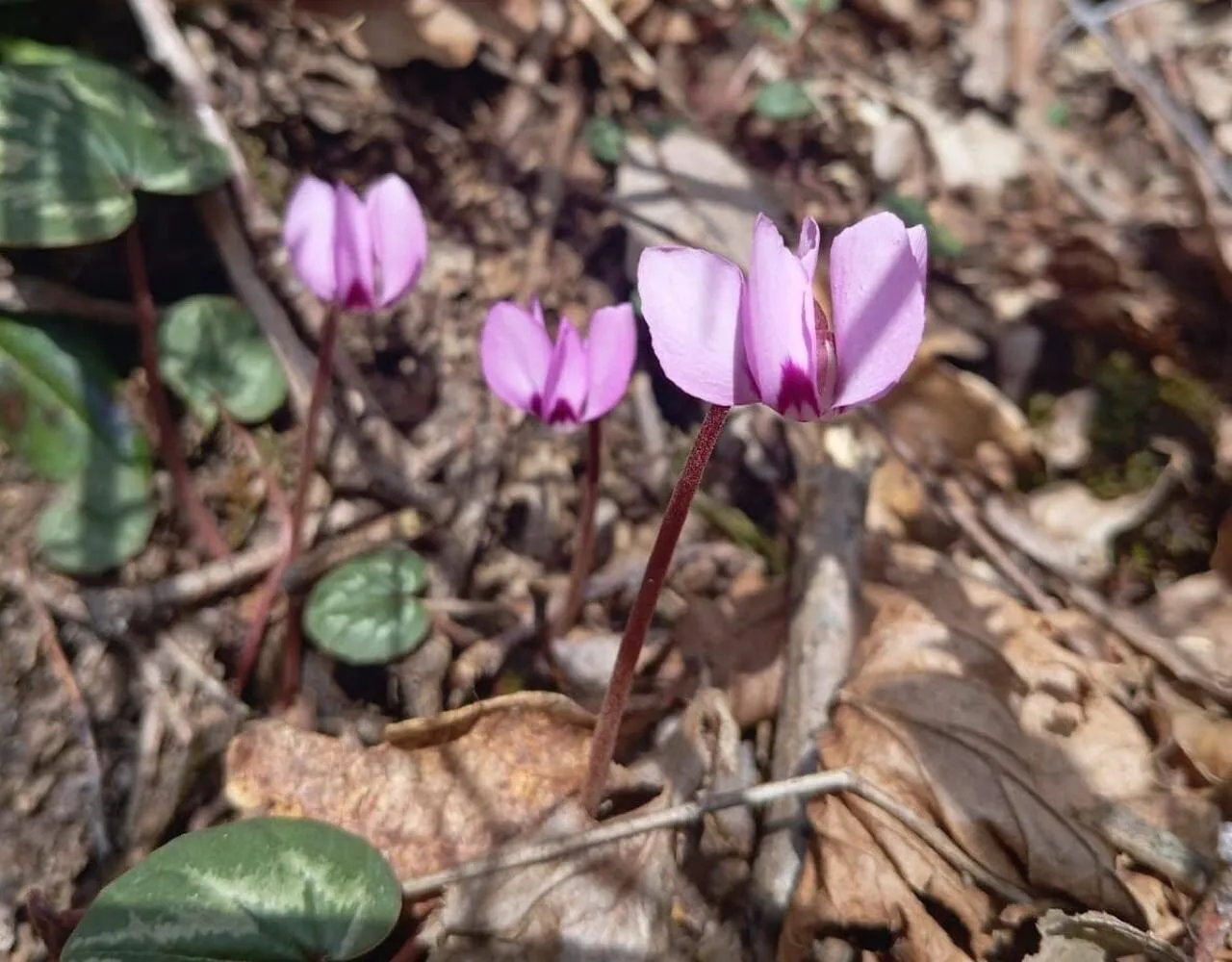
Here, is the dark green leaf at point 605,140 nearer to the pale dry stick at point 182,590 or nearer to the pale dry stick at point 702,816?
the pale dry stick at point 182,590

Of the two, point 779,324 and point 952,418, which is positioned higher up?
point 779,324

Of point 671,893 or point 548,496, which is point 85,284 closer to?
point 548,496

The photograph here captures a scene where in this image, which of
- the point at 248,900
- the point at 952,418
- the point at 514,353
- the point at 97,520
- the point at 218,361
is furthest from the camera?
the point at 952,418

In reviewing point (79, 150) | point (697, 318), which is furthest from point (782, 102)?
point (697, 318)

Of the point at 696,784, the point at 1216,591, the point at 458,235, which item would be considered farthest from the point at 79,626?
the point at 1216,591

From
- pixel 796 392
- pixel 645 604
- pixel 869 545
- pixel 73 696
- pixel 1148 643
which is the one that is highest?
pixel 796 392

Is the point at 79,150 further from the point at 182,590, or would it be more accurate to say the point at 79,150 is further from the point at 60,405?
the point at 182,590

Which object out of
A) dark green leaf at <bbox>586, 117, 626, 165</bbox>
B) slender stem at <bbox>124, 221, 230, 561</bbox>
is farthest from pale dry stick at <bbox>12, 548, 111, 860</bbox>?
dark green leaf at <bbox>586, 117, 626, 165</bbox>

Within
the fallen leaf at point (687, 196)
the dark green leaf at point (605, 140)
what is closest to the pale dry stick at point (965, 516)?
the fallen leaf at point (687, 196)
